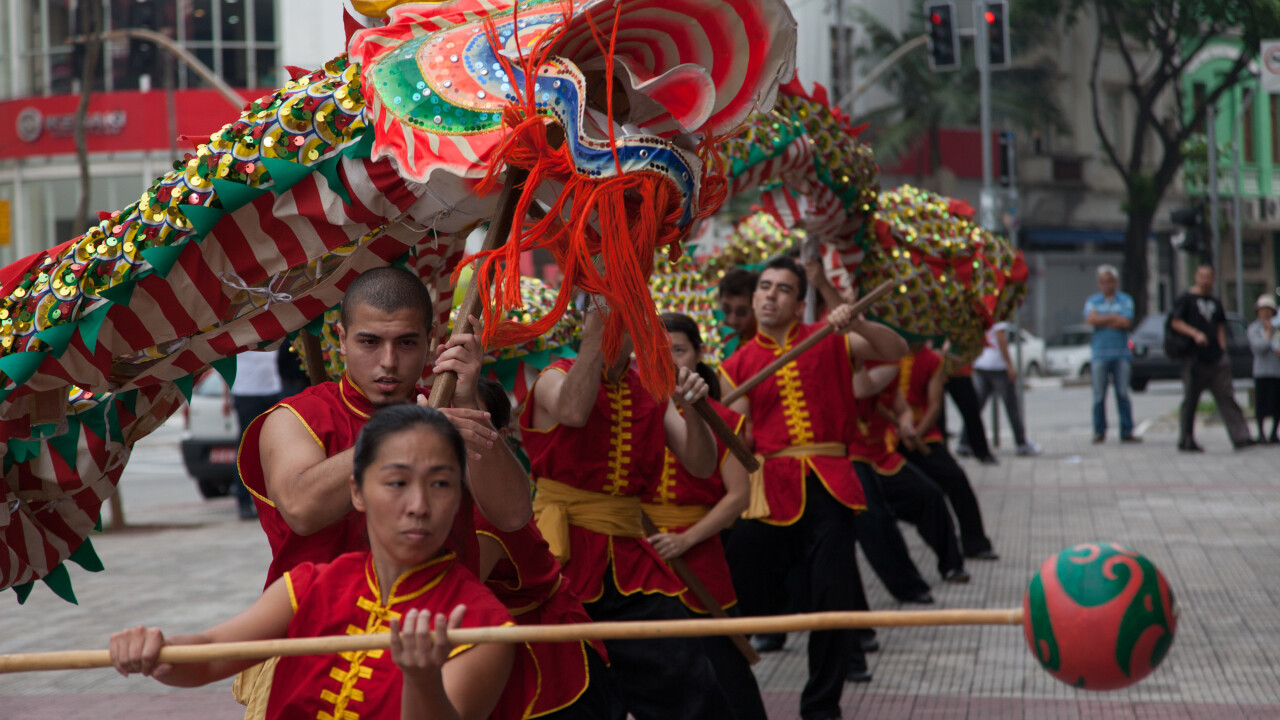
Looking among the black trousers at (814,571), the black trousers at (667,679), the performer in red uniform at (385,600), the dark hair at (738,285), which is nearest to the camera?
the performer in red uniform at (385,600)

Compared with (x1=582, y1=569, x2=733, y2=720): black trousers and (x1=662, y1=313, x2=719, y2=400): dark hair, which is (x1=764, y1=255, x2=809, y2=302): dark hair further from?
(x1=582, y1=569, x2=733, y2=720): black trousers

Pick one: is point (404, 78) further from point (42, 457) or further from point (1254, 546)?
point (1254, 546)

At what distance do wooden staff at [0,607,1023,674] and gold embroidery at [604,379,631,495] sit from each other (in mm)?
1855

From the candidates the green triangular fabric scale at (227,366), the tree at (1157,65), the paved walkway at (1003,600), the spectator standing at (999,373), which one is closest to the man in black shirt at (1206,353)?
the paved walkway at (1003,600)

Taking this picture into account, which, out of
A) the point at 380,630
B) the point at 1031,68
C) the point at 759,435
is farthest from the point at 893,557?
the point at 1031,68

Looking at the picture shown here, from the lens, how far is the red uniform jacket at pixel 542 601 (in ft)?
10.3

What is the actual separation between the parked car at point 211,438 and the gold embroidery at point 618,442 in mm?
8527

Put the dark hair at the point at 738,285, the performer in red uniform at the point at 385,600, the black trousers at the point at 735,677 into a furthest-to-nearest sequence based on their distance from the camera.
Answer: the dark hair at the point at 738,285 → the black trousers at the point at 735,677 → the performer in red uniform at the point at 385,600

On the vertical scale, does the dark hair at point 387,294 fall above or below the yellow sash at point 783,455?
above

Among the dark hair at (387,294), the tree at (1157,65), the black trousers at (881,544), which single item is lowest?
the black trousers at (881,544)

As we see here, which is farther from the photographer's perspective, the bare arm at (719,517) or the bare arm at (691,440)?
the bare arm at (719,517)

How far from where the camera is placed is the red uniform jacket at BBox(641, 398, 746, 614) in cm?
443

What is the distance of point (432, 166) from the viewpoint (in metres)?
2.88

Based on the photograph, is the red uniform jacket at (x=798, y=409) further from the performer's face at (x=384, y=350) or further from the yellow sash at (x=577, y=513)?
the performer's face at (x=384, y=350)
